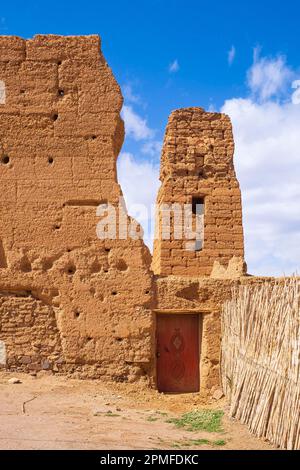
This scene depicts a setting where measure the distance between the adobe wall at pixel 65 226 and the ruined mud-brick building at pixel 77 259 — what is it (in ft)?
0.06

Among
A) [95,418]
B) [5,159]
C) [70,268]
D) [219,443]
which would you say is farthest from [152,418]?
[5,159]

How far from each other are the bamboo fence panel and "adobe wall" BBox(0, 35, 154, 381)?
93.3 inches

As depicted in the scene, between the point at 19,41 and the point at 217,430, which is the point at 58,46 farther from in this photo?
the point at 217,430

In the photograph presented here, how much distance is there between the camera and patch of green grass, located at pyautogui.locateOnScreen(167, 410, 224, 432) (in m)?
7.61

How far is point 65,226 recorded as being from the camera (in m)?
10.6

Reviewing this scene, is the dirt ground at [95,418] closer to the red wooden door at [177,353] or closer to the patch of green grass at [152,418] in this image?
the patch of green grass at [152,418]

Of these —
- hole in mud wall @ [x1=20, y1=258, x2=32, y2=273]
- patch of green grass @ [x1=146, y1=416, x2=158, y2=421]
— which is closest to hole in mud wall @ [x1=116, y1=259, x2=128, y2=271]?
hole in mud wall @ [x1=20, y1=258, x2=32, y2=273]

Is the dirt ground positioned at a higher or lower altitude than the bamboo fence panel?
lower

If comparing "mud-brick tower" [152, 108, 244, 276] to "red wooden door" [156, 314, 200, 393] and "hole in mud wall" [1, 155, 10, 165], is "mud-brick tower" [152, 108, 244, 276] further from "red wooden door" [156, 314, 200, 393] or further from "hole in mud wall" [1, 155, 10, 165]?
"hole in mud wall" [1, 155, 10, 165]

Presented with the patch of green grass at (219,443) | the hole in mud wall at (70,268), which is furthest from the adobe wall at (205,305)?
the patch of green grass at (219,443)

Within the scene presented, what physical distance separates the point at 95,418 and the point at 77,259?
3.35 m

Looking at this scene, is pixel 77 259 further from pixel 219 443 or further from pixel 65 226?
pixel 219 443
